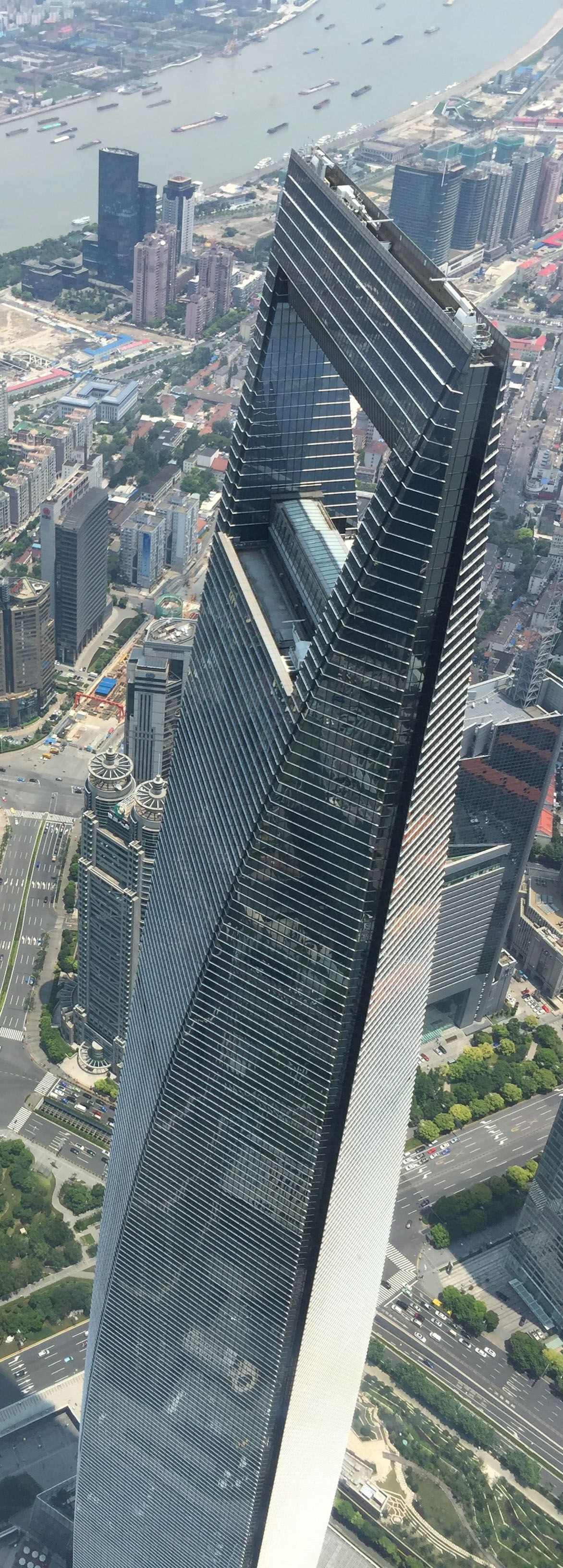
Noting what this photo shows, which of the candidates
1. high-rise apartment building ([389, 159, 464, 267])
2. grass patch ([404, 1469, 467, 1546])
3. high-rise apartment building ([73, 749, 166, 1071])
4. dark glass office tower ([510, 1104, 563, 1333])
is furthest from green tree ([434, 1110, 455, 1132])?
high-rise apartment building ([389, 159, 464, 267])

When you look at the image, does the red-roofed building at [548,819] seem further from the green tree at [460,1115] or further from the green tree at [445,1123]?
the green tree at [445,1123]

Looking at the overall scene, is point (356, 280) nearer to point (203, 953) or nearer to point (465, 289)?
point (203, 953)

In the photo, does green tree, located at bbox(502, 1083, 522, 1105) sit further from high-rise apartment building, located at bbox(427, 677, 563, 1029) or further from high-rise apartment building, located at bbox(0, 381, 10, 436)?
high-rise apartment building, located at bbox(0, 381, 10, 436)

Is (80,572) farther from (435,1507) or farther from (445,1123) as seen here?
(435,1507)

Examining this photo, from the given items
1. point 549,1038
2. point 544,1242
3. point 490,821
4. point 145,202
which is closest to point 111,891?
point 490,821

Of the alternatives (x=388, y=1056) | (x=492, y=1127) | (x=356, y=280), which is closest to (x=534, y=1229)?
(x=492, y=1127)

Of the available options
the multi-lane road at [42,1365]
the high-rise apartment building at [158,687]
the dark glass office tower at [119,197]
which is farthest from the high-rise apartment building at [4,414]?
the multi-lane road at [42,1365]

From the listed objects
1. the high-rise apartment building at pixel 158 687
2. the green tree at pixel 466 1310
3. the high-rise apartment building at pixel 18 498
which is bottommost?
the high-rise apartment building at pixel 18 498
